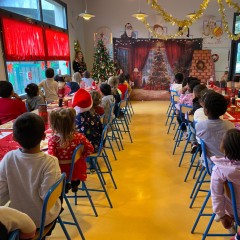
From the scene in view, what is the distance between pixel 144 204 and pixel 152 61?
7.31 m

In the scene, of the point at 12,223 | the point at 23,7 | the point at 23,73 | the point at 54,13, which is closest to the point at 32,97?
the point at 23,73

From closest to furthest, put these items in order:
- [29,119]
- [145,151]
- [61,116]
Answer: [29,119] → [61,116] → [145,151]

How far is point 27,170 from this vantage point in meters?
1.48

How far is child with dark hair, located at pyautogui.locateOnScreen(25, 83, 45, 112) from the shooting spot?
396cm

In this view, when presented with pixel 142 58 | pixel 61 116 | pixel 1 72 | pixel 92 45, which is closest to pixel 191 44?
pixel 142 58

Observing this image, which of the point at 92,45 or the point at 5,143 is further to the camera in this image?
the point at 92,45

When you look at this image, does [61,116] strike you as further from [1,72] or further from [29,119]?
[1,72]

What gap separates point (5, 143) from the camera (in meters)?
2.26

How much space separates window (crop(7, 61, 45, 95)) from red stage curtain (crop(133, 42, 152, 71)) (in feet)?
13.2

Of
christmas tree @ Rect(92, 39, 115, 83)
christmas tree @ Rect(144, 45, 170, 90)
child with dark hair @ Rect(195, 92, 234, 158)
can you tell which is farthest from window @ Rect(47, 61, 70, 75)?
child with dark hair @ Rect(195, 92, 234, 158)

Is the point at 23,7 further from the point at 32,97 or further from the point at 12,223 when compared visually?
the point at 12,223

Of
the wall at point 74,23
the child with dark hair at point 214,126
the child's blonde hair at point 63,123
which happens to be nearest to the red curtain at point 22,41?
the wall at point 74,23

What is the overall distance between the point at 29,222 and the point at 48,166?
0.41m

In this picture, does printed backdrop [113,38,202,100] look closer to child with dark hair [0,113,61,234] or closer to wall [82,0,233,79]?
wall [82,0,233,79]
